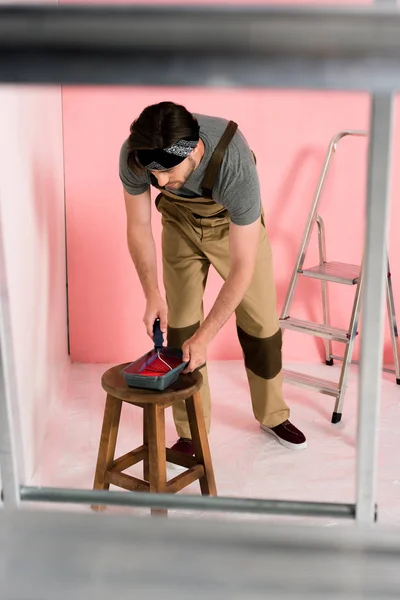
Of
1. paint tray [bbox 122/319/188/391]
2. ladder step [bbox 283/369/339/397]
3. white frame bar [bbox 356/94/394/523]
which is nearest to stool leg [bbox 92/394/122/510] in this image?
paint tray [bbox 122/319/188/391]

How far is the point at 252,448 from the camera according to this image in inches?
110

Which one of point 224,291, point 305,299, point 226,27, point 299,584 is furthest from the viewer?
point 305,299

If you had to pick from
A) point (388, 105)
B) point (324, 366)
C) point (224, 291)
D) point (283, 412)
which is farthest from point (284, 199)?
point (388, 105)

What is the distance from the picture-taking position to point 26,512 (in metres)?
0.56

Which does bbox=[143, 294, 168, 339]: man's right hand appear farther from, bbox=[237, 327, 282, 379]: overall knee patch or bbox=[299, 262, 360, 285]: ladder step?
bbox=[299, 262, 360, 285]: ladder step

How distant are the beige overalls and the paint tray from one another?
15.5 inches

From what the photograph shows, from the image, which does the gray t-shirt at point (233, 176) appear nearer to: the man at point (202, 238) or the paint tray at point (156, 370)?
the man at point (202, 238)

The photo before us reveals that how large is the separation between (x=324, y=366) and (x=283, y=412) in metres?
0.94

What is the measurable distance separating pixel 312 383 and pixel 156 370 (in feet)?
4.01

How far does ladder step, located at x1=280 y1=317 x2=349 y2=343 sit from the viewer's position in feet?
10.1

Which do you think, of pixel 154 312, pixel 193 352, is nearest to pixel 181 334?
A: pixel 154 312

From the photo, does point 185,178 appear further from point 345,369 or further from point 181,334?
point 345,369

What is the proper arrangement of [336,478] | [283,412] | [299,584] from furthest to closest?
[283,412]
[336,478]
[299,584]

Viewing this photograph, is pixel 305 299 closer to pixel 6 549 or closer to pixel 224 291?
pixel 224 291
